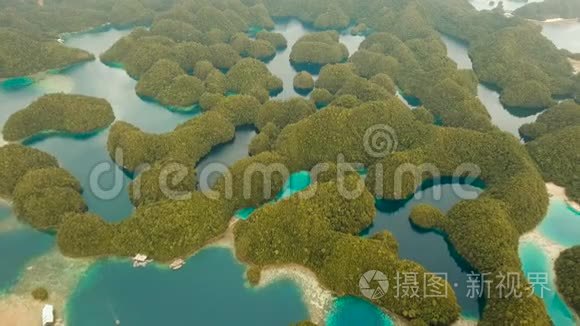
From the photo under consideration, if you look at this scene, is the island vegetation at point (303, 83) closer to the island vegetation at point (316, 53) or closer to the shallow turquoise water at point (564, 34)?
the island vegetation at point (316, 53)

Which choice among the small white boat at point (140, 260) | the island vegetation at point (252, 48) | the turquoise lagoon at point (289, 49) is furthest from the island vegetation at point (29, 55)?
the small white boat at point (140, 260)

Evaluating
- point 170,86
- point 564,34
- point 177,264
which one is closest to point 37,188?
point 177,264

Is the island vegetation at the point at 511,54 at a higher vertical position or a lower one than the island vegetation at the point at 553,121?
lower

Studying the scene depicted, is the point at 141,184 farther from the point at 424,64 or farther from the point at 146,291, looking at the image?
the point at 424,64

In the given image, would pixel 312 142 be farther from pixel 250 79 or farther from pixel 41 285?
pixel 41 285

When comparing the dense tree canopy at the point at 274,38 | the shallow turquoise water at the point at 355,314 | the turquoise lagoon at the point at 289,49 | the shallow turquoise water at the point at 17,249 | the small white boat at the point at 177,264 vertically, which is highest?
the shallow turquoise water at the point at 355,314

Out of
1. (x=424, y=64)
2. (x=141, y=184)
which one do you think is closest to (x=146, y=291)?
(x=141, y=184)
